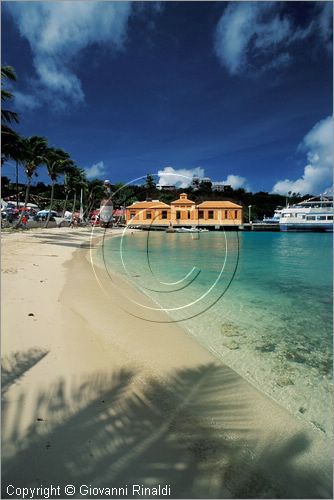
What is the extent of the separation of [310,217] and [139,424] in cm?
8883

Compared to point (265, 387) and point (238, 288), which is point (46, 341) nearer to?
point (265, 387)

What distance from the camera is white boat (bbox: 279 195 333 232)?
3152 inches

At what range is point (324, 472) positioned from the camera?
275 centimetres

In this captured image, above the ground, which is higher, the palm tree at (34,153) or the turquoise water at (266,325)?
the palm tree at (34,153)

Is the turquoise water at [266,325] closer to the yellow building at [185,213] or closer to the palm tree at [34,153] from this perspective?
the yellow building at [185,213]

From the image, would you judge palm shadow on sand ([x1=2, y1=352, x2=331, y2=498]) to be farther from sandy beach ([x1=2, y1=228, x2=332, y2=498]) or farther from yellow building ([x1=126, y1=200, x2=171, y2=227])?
yellow building ([x1=126, y1=200, x2=171, y2=227])

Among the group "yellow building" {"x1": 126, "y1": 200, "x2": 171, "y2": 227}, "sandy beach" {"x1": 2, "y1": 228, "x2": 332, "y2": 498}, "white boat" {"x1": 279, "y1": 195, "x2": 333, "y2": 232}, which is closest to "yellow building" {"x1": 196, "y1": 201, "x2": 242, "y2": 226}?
"yellow building" {"x1": 126, "y1": 200, "x2": 171, "y2": 227}

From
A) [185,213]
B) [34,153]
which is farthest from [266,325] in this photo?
[34,153]

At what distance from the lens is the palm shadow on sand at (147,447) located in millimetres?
2379

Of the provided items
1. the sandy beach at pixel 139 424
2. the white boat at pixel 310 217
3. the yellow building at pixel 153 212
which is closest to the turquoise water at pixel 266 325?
the sandy beach at pixel 139 424

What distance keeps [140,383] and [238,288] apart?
858cm

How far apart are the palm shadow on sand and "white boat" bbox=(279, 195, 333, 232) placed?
3387 inches

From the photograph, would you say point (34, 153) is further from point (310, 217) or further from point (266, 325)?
point (310, 217)

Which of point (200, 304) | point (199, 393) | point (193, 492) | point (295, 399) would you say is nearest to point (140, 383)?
point (199, 393)
